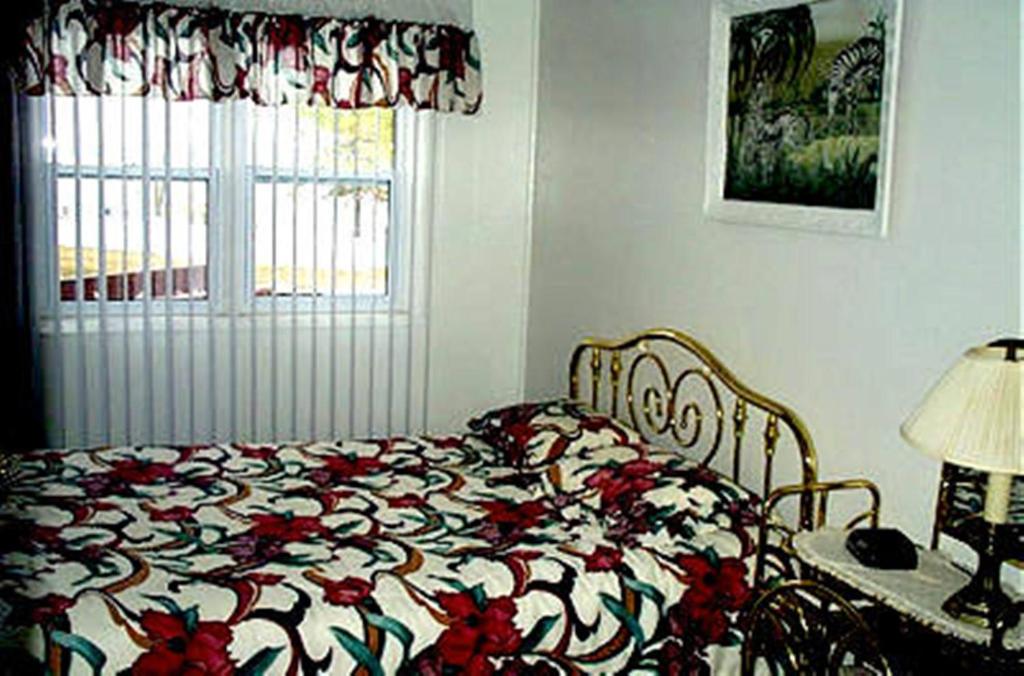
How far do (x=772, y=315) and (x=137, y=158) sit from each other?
2167mm

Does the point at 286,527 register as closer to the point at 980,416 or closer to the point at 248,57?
the point at 980,416

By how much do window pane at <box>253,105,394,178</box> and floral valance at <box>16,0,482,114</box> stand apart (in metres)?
0.08

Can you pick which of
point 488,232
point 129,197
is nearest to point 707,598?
point 488,232

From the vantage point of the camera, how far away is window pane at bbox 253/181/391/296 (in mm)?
3908

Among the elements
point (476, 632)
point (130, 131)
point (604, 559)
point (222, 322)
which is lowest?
point (476, 632)

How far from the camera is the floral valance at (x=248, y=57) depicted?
3.54 meters

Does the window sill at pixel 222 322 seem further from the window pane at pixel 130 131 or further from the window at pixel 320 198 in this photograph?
the window pane at pixel 130 131

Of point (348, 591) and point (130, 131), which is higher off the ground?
point (130, 131)

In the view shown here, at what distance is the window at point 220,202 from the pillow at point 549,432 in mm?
983

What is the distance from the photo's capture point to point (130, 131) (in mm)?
3680

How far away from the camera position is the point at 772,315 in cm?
280

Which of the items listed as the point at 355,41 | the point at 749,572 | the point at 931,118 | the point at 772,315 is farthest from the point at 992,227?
the point at 355,41

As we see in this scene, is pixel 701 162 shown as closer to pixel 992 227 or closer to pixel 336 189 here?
pixel 992 227

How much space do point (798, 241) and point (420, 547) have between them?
116 cm
